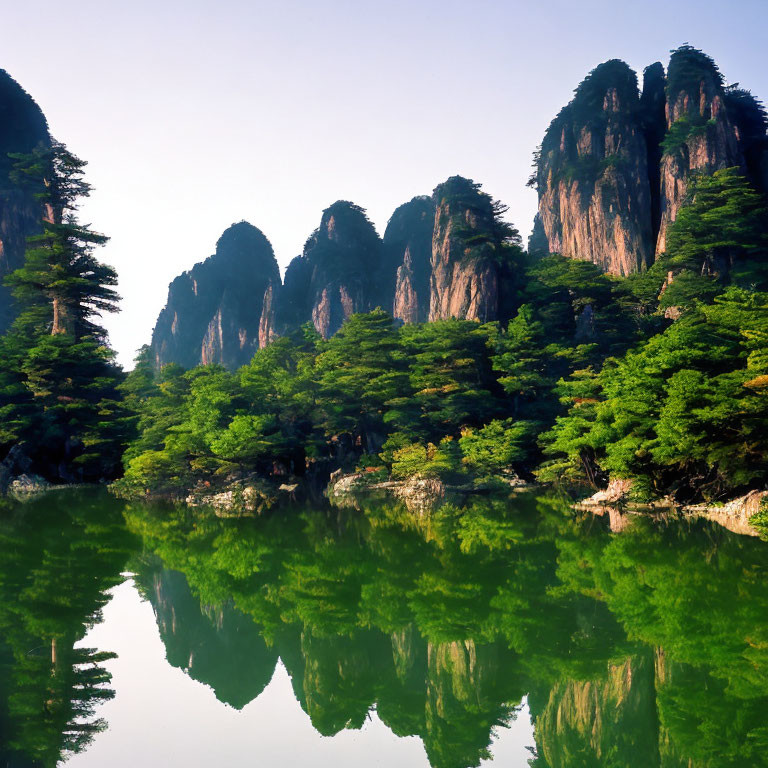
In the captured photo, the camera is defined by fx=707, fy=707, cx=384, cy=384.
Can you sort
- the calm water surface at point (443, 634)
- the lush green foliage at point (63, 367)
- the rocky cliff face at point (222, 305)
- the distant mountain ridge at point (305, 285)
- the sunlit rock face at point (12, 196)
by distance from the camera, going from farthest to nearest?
the rocky cliff face at point (222, 305) → the distant mountain ridge at point (305, 285) → the sunlit rock face at point (12, 196) → the lush green foliage at point (63, 367) → the calm water surface at point (443, 634)

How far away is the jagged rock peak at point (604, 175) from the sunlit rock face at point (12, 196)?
4031cm

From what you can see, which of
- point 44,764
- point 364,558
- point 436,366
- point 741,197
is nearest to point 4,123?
point 436,366

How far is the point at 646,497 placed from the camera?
62.1 feet

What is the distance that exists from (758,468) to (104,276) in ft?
106

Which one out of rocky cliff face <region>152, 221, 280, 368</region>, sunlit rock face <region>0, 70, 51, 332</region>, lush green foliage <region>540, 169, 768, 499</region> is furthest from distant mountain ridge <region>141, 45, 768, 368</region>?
sunlit rock face <region>0, 70, 51, 332</region>

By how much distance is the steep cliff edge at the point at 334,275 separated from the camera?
76.8 m

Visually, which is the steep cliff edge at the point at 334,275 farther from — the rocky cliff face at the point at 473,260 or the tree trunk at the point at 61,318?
the tree trunk at the point at 61,318

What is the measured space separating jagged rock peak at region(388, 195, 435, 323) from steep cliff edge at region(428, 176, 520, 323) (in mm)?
32547

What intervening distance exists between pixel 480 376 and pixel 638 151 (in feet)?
86.4

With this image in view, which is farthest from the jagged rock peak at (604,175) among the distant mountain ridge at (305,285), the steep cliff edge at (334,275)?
the steep cliff edge at (334,275)

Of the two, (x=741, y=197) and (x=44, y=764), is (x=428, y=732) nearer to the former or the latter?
(x=44, y=764)

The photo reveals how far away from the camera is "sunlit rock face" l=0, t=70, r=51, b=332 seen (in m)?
53.6

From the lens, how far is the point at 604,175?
48.1 m

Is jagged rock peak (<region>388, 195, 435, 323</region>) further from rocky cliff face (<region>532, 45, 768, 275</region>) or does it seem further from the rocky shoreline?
the rocky shoreline
